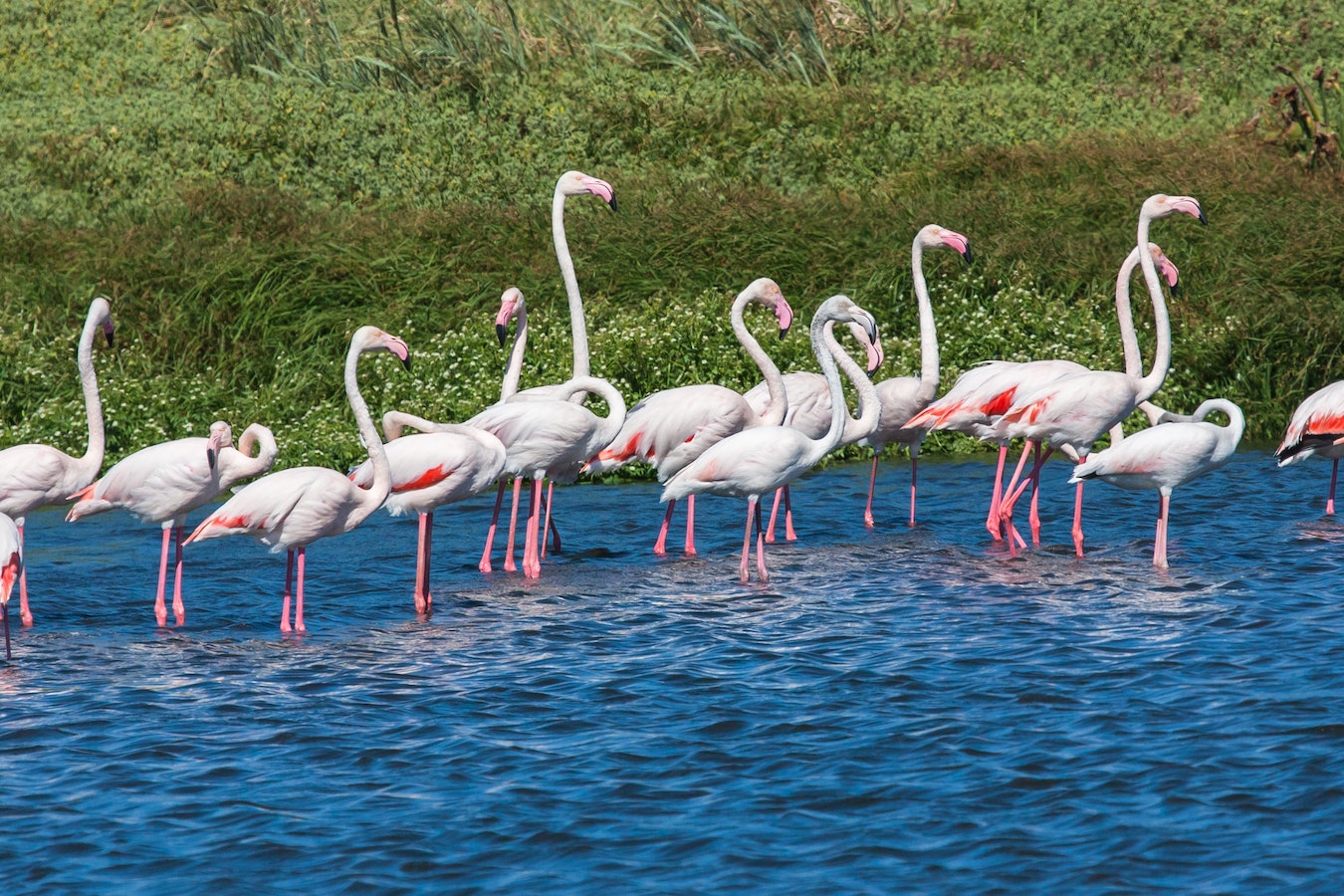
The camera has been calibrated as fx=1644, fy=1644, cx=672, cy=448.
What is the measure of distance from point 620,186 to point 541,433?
21.2 ft

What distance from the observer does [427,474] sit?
798 cm

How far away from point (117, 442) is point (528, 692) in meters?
5.74

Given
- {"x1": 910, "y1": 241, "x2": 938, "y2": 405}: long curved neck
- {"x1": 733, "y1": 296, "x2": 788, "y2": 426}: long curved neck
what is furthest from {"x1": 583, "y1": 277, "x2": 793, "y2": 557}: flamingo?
{"x1": 910, "y1": 241, "x2": 938, "y2": 405}: long curved neck

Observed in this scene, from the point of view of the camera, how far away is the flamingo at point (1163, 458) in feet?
27.1

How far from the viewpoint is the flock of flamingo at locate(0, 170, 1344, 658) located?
774cm

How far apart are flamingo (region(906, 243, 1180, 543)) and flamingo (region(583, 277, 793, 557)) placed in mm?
977

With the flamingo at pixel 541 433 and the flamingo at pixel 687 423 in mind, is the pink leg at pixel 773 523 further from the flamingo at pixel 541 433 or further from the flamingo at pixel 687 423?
the flamingo at pixel 541 433

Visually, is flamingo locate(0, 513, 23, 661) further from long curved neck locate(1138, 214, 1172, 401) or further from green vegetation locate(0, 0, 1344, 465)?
long curved neck locate(1138, 214, 1172, 401)

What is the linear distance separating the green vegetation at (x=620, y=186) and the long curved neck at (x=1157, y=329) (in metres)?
2.23

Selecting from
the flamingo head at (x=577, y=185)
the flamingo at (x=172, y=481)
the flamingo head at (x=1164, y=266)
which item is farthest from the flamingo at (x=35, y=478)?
the flamingo head at (x=1164, y=266)

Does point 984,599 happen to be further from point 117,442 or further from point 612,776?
point 117,442

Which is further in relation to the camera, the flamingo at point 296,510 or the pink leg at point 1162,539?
the pink leg at point 1162,539

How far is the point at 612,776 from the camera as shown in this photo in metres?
5.55

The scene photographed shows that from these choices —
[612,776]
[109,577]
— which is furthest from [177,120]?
[612,776]
